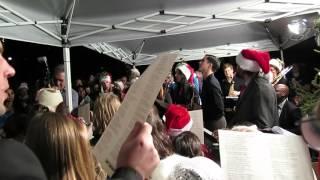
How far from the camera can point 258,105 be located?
374 cm

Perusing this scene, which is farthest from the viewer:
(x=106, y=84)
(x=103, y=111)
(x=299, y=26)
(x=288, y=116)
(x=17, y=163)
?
(x=299, y=26)

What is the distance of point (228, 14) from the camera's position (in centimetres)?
649

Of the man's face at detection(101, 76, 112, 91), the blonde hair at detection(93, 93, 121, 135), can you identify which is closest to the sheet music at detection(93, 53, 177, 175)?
the blonde hair at detection(93, 93, 121, 135)

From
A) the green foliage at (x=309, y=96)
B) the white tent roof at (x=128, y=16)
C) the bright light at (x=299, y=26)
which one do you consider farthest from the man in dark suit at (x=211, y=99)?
the bright light at (x=299, y=26)

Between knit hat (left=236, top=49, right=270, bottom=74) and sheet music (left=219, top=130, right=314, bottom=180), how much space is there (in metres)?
2.22

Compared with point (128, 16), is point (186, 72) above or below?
below

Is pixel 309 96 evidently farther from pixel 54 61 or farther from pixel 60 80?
pixel 54 61

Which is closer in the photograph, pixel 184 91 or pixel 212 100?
pixel 212 100

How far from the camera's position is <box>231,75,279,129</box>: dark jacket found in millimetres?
3725

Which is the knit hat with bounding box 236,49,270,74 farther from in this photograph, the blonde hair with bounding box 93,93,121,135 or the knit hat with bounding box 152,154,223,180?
the knit hat with bounding box 152,154,223,180

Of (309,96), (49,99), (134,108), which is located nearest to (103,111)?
(49,99)

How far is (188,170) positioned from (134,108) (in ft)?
3.43

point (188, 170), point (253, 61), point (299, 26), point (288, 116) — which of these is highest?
point (299, 26)

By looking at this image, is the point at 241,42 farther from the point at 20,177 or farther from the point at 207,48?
the point at 20,177
